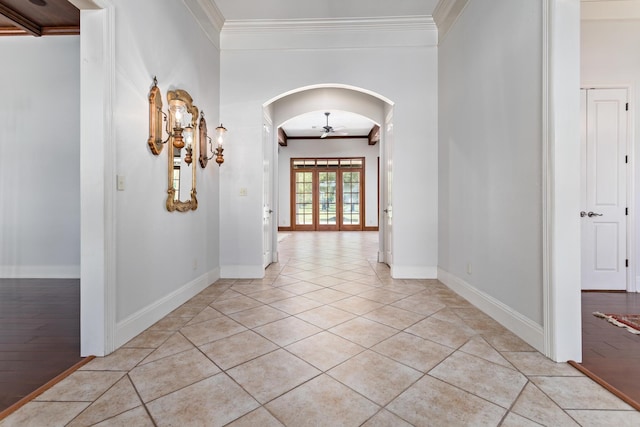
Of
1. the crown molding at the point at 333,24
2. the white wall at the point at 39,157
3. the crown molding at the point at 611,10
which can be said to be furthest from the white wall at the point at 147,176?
the crown molding at the point at 611,10

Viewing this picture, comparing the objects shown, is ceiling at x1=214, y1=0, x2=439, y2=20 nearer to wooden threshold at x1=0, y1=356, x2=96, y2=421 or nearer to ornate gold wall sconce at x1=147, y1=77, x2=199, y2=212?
ornate gold wall sconce at x1=147, y1=77, x2=199, y2=212

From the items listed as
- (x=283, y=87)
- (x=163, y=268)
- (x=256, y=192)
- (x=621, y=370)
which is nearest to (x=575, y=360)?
(x=621, y=370)

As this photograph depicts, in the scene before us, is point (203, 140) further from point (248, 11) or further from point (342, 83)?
point (342, 83)

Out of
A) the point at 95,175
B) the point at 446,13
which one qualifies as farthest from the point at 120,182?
the point at 446,13

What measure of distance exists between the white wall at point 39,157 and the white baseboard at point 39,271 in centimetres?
1

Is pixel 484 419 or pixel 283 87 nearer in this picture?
pixel 484 419

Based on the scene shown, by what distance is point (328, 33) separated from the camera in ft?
13.7

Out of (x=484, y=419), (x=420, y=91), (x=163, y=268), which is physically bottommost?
(x=484, y=419)

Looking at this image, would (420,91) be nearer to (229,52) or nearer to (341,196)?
(229,52)

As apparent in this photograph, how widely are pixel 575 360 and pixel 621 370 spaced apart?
225 millimetres

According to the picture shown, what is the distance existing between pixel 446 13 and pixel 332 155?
803 centimetres

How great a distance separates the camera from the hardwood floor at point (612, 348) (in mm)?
1796

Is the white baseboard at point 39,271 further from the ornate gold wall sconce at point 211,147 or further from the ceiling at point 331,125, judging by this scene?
the ceiling at point 331,125

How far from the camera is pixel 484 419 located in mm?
1465
